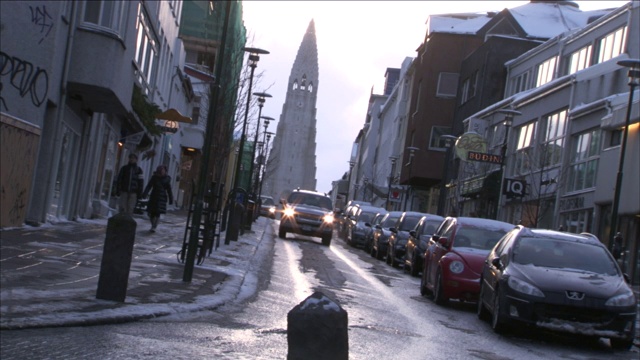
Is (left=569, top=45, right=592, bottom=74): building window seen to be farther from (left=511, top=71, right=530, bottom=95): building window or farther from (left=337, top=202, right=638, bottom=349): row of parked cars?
(left=337, top=202, right=638, bottom=349): row of parked cars

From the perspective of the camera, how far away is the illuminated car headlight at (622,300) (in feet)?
43.0

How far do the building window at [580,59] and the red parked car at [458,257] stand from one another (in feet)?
72.2

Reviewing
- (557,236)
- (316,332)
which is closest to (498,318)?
(557,236)

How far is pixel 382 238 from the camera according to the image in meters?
34.8

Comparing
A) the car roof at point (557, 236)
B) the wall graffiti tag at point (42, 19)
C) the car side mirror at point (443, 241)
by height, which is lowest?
Answer: the car side mirror at point (443, 241)

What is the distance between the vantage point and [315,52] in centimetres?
18500

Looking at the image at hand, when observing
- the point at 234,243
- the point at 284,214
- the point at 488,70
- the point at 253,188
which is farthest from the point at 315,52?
the point at 234,243

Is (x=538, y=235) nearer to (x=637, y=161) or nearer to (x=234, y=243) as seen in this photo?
(x=234, y=243)

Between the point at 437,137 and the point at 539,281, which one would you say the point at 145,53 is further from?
the point at 437,137

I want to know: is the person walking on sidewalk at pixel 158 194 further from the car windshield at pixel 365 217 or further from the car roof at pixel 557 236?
the car windshield at pixel 365 217

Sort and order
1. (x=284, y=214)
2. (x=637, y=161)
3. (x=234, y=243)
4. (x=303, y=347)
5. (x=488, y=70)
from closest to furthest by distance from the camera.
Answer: (x=303, y=347), (x=234, y=243), (x=637, y=161), (x=284, y=214), (x=488, y=70)

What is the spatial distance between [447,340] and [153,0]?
22861 mm

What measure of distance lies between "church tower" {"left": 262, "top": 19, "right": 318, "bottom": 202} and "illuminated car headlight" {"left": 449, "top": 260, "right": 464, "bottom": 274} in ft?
551

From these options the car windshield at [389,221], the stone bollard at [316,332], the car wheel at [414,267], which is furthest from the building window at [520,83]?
the stone bollard at [316,332]
